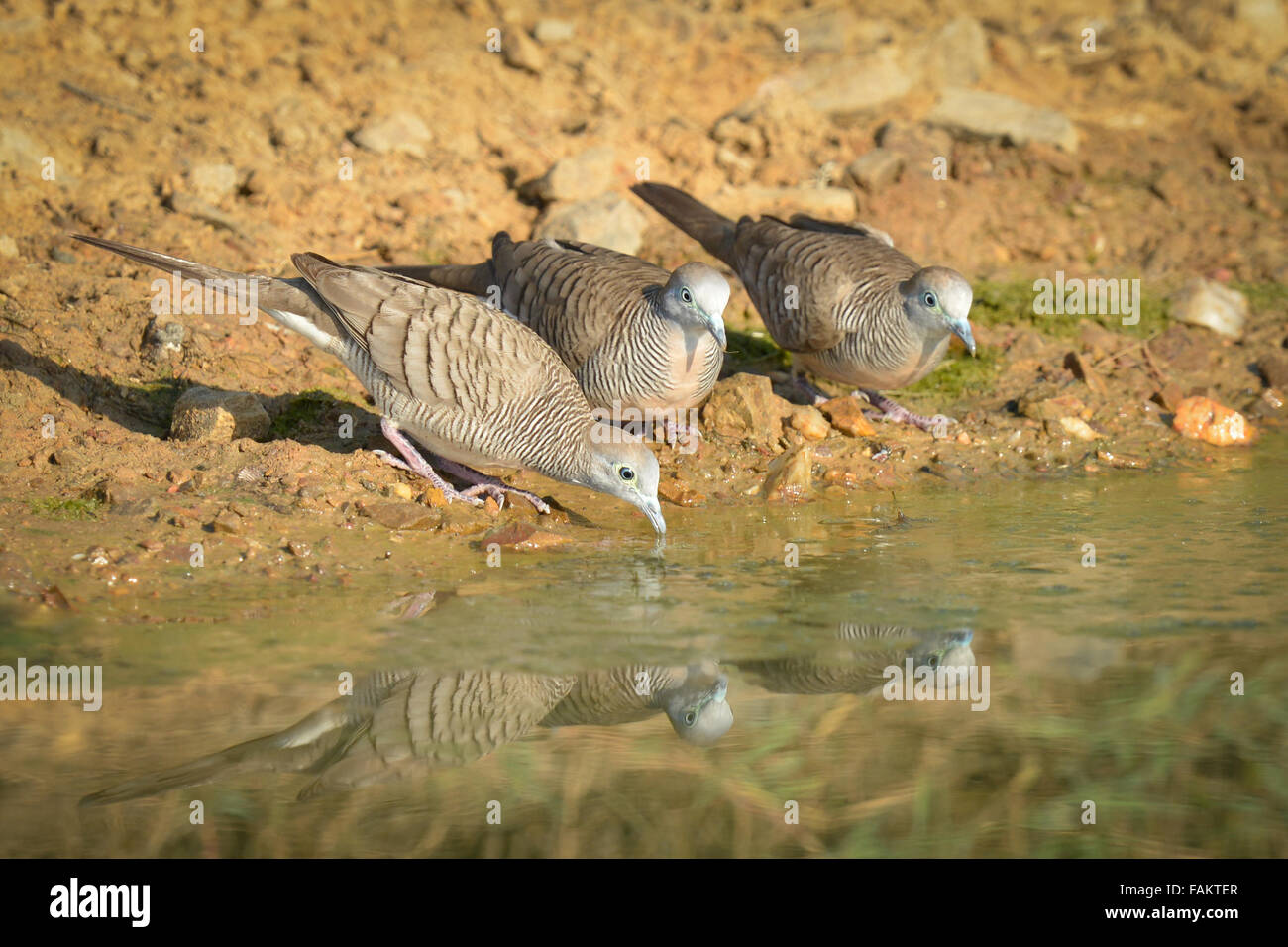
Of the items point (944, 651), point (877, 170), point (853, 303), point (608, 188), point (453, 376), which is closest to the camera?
point (944, 651)

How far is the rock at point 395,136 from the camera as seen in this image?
29.2 ft

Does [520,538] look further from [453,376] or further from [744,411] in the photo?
[744,411]

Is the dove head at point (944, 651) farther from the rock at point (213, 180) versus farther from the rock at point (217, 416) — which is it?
the rock at point (213, 180)

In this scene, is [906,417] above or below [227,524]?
above

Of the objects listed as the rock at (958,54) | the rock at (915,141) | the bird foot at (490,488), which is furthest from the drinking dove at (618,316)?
the rock at (958,54)

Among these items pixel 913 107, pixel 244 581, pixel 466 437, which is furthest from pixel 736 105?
pixel 244 581

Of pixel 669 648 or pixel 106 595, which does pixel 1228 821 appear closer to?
pixel 669 648

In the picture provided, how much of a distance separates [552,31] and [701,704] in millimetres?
7374

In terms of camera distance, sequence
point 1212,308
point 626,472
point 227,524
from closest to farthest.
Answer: point 227,524 < point 626,472 < point 1212,308

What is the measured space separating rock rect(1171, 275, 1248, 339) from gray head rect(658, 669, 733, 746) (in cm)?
529

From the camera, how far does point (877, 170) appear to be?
9.13 metres

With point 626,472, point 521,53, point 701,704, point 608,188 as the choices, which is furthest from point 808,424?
point 521,53

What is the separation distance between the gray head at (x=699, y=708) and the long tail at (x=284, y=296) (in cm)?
276

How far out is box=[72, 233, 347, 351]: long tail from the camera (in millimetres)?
5977
